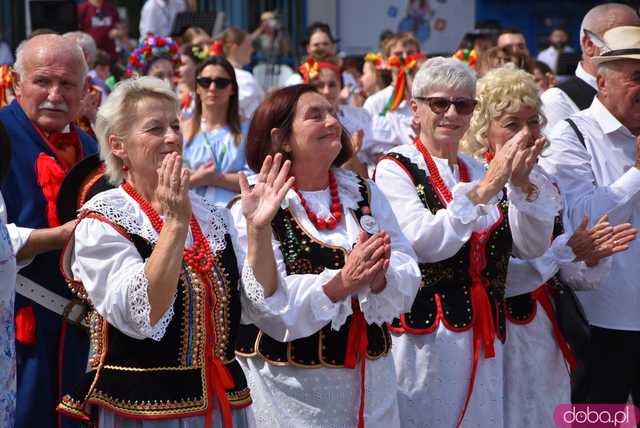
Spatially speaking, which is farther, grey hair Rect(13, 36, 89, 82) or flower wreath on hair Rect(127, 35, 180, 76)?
flower wreath on hair Rect(127, 35, 180, 76)

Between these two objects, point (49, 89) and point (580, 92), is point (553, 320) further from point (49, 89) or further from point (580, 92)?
point (49, 89)

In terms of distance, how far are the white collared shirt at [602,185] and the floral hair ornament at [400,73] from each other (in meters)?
3.82

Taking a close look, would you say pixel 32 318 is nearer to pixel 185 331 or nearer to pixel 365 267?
pixel 185 331

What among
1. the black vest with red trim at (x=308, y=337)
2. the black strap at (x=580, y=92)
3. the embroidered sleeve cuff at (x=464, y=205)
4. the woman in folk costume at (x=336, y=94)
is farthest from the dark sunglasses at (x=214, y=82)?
the black vest with red trim at (x=308, y=337)

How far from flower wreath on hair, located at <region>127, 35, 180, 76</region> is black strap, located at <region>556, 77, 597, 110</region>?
405 cm

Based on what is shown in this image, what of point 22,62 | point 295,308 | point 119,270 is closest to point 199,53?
point 22,62

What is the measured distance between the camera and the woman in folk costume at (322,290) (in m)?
4.13

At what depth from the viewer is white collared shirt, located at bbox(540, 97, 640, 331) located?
5.57 m

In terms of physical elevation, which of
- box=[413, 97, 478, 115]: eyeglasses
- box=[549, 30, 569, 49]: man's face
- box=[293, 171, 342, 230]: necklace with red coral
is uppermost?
box=[413, 97, 478, 115]: eyeglasses

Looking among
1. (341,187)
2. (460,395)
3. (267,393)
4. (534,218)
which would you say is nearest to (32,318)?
(267,393)

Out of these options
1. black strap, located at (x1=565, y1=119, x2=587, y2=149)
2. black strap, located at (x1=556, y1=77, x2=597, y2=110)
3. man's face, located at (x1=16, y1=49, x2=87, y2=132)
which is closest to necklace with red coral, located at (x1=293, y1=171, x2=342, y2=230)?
man's face, located at (x1=16, y1=49, x2=87, y2=132)

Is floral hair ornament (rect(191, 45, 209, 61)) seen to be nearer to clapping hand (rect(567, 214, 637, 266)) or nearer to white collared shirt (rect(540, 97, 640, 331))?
white collared shirt (rect(540, 97, 640, 331))

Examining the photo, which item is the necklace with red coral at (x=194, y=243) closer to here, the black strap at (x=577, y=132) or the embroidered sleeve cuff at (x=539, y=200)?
the embroidered sleeve cuff at (x=539, y=200)

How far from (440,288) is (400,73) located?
525 cm
